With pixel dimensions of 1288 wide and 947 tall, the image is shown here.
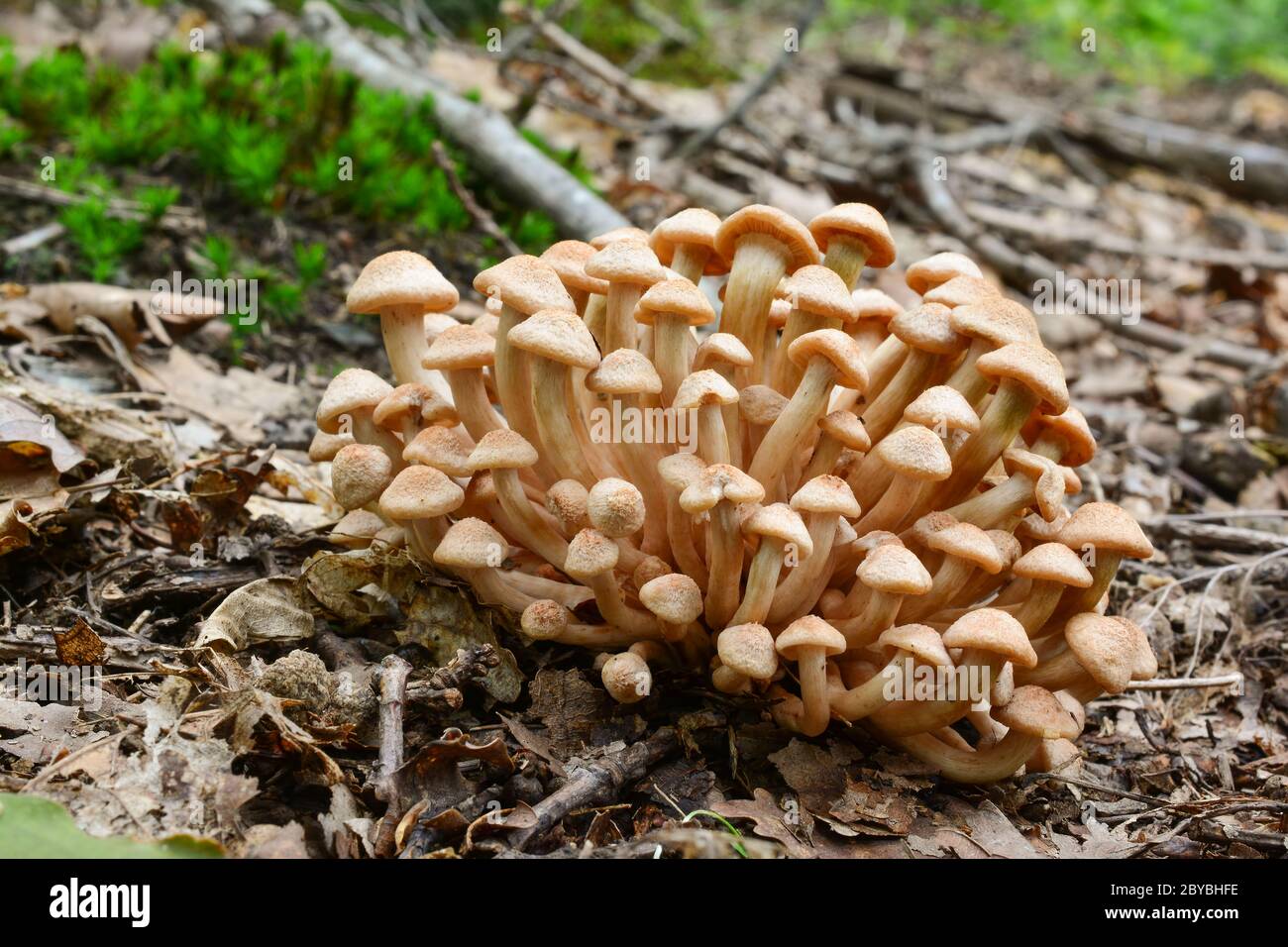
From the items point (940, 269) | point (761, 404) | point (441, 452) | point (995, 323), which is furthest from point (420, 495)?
point (940, 269)

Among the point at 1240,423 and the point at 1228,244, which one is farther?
the point at 1228,244

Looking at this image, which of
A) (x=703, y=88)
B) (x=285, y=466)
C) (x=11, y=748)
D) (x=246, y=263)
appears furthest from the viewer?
(x=703, y=88)

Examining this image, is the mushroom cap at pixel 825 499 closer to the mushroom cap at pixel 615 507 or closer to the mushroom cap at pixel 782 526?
the mushroom cap at pixel 782 526

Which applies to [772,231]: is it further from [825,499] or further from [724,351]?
[825,499]

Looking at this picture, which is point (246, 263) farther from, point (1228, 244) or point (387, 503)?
point (1228, 244)

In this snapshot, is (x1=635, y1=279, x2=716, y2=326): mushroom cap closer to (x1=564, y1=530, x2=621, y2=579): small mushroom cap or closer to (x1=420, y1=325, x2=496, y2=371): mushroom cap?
(x1=420, y1=325, x2=496, y2=371): mushroom cap

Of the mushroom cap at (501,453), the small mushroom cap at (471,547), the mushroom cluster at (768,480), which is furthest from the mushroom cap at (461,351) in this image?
the small mushroom cap at (471,547)
